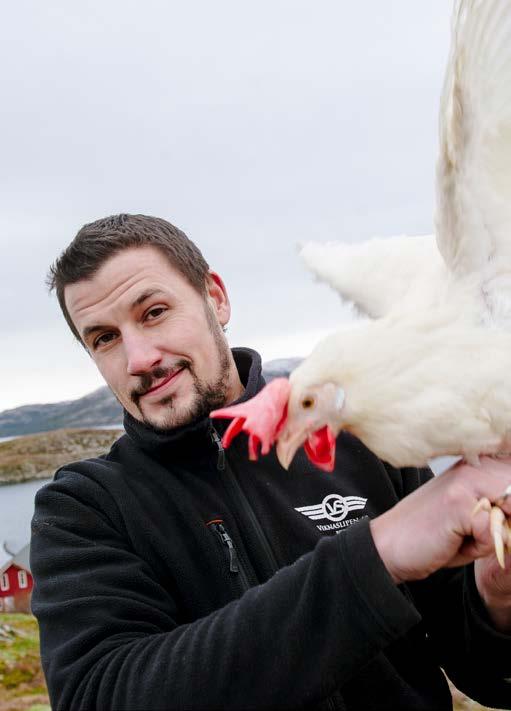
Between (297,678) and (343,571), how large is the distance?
0.26 metres

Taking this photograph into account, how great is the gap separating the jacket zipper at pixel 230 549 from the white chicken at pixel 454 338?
0.41 metres

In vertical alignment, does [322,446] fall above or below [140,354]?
below

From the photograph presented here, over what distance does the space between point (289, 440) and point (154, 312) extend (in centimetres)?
78

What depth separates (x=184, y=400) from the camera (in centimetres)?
218

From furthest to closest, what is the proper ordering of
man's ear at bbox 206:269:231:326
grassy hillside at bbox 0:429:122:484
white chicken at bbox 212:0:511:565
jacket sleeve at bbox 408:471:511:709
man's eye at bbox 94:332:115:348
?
grassy hillside at bbox 0:429:122:484 < man's ear at bbox 206:269:231:326 < man's eye at bbox 94:332:115:348 < jacket sleeve at bbox 408:471:511:709 < white chicken at bbox 212:0:511:565

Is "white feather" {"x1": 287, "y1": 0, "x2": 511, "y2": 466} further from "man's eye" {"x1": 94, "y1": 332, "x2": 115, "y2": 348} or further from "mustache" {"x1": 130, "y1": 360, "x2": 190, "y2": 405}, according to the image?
"man's eye" {"x1": 94, "y1": 332, "x2": 115, "y2": 348}

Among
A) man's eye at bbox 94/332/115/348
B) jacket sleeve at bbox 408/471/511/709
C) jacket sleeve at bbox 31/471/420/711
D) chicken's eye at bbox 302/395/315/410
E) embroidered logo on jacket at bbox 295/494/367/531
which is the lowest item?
jacket sleeve at bbox 408/471/511/709

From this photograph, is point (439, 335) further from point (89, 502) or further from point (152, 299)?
point (89, 502)

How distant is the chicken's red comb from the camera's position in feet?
5.27

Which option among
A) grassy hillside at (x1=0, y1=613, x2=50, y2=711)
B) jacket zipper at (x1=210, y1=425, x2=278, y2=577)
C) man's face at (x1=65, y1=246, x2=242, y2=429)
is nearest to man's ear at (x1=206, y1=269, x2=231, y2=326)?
man's face at (x1=65, y1=246, x2=242, y2=429)

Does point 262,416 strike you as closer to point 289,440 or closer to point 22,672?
point 289,440

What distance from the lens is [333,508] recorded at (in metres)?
2.17

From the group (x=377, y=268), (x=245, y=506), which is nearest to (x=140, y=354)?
(x=245, y=506)

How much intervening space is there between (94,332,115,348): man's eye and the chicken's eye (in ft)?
2.86
